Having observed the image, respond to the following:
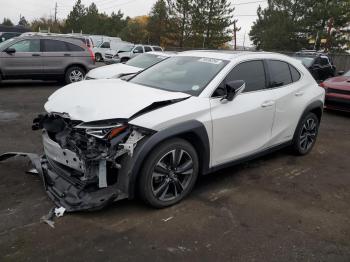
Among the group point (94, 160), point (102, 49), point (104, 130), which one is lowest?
point (94, 160)

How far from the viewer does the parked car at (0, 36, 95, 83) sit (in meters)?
11.7

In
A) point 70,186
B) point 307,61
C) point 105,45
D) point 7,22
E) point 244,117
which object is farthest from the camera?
point 7,22

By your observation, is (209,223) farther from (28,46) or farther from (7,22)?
(7,22)

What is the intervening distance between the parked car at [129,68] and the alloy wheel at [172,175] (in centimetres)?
601

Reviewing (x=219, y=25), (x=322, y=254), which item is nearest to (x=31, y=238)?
(x=322, y=254)

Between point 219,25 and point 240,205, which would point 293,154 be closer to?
point 240,205

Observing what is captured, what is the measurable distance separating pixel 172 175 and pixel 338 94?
7.70m

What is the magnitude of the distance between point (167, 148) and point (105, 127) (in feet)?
2.18

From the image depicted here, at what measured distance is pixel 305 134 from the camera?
19.8 ft

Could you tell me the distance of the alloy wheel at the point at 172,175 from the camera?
389 cm

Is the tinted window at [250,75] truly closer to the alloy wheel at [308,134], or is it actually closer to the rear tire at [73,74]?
the alloy wheel at [308,134]

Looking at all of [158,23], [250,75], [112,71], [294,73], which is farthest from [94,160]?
[158,23]

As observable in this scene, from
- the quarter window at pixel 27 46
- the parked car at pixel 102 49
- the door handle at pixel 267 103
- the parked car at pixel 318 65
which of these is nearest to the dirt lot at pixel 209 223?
the door handle at pixel 267 103

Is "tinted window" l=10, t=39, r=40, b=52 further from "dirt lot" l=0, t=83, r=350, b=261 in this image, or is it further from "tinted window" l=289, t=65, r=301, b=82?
"tinted window" l=289, t=65, r=301, b=82
